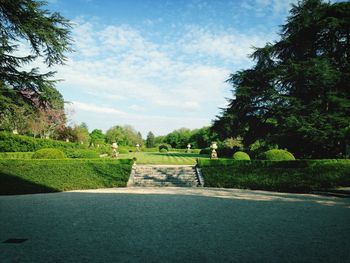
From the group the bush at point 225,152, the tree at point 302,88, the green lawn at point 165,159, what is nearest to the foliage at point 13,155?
the green lawn at point 165,159

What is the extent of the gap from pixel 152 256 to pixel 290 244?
9.31 feet

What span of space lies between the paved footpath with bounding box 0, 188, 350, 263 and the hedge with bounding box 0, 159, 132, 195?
13.6 feet

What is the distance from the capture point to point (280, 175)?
15000 millimetres

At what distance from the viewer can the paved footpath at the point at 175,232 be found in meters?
4.44

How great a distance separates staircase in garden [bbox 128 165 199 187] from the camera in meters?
16.1

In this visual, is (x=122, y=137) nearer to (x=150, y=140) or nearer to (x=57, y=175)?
(x=150, y=140)

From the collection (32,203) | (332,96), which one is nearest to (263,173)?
(332,96)

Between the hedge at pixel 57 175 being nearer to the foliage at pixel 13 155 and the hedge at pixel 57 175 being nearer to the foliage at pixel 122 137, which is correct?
the foliage at pixel 13 155

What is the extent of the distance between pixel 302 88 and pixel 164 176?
15.3m

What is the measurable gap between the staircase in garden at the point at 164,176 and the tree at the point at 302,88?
9857 mm

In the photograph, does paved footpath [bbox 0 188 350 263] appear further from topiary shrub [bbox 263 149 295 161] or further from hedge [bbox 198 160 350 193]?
topiary shrub [bbox 263 149 295 161]

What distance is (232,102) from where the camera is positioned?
2753 cm

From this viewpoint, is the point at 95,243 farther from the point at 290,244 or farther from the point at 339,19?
the point at 339,19

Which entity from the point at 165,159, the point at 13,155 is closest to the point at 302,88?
the point at 165,159
